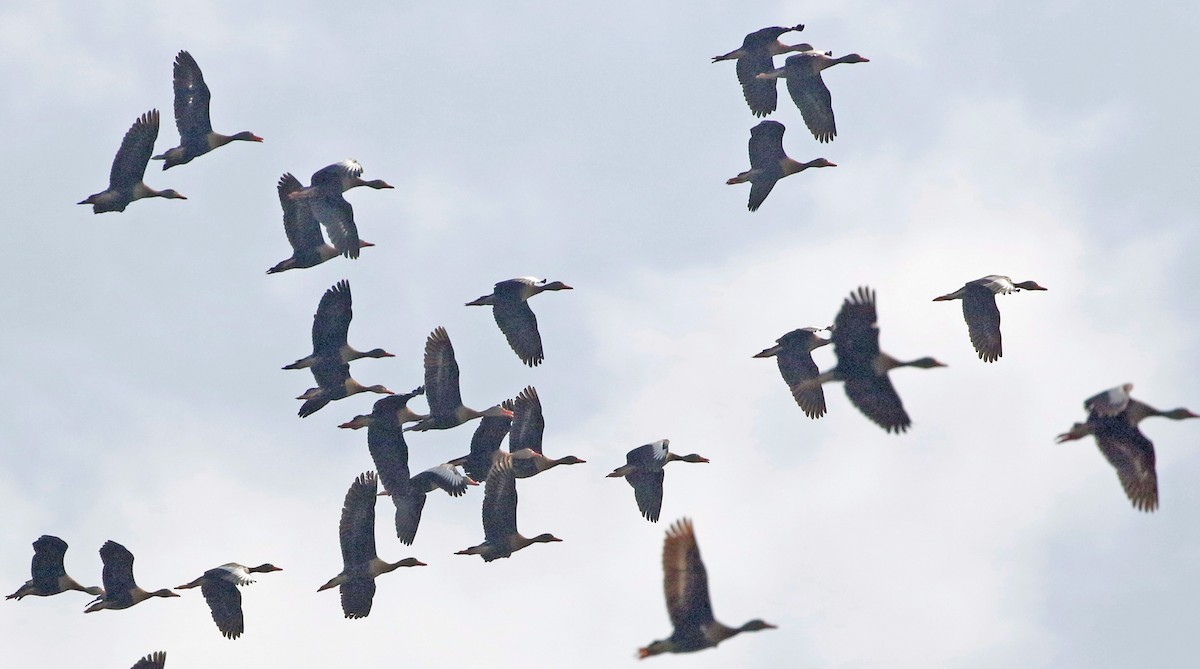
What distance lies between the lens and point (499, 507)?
31688mm

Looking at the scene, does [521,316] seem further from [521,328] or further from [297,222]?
[297,222]

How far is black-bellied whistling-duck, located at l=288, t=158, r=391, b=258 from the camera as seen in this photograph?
33.4 meters

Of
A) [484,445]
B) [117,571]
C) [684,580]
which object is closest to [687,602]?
[684,580]

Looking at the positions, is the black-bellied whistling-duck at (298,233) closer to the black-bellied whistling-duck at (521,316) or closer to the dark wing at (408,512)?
the black-bellied whistling-duck at (521,316)

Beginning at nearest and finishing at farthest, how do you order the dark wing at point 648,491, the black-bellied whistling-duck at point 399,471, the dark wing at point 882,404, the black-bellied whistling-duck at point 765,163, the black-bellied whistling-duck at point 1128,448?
the black-bellied whistling-duck at point 1128,448 → the dark wing at point 882,404 → the black-bellied whistling-duck at point 399,471 → the dark wing at point 648,491 → the black-bellied whistling-duck at point 765,163

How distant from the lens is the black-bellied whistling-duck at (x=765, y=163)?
3538 centimetres

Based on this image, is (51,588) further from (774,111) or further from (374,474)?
(774,111)

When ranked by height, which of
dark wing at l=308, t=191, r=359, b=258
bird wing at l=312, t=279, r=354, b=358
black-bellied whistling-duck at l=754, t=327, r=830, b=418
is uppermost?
dark wing at l=308, t=191, r=359, b=258

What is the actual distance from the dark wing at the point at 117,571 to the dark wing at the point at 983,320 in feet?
45.5

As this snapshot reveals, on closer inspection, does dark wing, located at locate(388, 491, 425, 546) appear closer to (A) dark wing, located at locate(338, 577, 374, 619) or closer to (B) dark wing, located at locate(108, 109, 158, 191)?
(A) dark wing, located at locate(338, 577, 374, 619)

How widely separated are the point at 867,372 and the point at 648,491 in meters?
7.49

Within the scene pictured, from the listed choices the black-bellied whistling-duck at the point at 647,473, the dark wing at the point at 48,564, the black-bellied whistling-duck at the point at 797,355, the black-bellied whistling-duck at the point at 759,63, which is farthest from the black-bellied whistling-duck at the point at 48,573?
the black-bellied whistling-duck at the point at 759,63

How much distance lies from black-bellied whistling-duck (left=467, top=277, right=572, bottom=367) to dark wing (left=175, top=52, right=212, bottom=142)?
20.1 ft

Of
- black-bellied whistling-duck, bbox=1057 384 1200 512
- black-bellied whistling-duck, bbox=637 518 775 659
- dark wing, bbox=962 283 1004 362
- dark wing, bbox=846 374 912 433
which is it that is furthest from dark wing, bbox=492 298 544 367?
black-bellied whistling-duck, bbox=1057 384 1200 512
